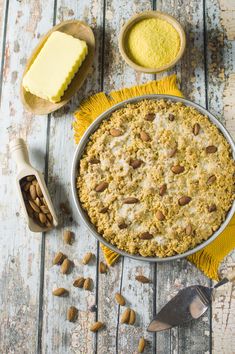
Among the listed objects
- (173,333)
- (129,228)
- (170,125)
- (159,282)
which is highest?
(170,125)

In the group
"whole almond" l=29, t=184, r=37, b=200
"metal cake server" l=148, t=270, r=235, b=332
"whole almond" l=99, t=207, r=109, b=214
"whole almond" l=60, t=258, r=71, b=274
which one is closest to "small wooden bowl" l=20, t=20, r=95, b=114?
"whole almond" l=29, t=184, r=37, b=200

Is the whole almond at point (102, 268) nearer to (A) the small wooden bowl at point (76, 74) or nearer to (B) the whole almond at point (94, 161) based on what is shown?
(B) the whole almond at point (94, 161)

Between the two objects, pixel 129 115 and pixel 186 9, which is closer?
pixel 129 115

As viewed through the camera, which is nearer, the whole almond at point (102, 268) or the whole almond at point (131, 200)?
the whole almond at point (131, 200)

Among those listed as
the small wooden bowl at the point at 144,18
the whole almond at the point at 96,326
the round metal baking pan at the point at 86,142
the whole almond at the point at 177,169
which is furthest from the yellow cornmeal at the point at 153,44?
the whole almond at the point at 96,326

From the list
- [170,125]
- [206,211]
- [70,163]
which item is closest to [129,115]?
[170,125]

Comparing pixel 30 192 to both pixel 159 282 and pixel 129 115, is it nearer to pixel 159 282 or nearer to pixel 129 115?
pixel 129 115

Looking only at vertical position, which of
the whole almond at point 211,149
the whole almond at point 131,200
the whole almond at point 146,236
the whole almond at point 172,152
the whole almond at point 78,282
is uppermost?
the whole almond at point 211,149
